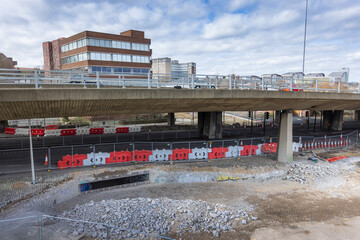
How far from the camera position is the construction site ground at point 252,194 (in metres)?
11.4

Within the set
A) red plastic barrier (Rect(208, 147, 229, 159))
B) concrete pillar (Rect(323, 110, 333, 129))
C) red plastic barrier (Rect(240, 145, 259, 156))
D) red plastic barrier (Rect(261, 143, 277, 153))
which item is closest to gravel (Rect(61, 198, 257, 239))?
red plastic barrier (Rect(208, 147, 229, 159))

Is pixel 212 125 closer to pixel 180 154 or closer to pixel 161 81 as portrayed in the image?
pixel 180 154

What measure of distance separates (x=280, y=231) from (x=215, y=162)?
923 centimetres

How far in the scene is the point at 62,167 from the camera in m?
16.8

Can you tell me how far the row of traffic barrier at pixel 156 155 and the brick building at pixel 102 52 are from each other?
25.9 meters

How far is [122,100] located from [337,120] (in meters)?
40.1

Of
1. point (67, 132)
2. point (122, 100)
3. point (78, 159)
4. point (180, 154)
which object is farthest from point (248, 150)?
point (67, 132)

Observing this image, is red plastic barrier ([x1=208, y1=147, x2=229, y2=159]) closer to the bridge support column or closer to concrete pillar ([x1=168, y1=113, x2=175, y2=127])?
the bridge support column

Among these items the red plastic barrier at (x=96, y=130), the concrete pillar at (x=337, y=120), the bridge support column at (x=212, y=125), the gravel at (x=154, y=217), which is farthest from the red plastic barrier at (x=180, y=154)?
the concrete pillar at (x=337, y=120)

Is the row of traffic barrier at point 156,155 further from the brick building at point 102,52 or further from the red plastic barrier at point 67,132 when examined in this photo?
the brick building at point 102,52

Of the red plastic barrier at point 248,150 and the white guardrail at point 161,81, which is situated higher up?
the white guardrail at point 161,81

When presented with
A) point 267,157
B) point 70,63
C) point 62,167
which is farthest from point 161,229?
point 70,63

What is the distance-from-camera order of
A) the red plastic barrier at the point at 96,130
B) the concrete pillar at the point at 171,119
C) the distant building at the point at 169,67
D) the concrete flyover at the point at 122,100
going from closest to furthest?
the concrete flyover at the point at 122,100 < the red plastic barrier at the point at 96,130 < the concrete pillar at the point at 171,119 < the distant building at the point at 169,67

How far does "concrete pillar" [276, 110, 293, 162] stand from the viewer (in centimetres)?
2133
